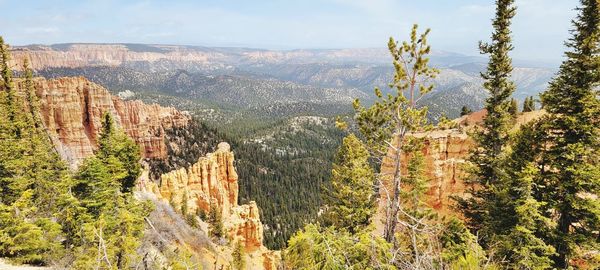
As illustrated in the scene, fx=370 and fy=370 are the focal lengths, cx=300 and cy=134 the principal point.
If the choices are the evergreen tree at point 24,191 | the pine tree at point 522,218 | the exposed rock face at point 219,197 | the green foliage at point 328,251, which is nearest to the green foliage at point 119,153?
the evergreen tree at point 24,191

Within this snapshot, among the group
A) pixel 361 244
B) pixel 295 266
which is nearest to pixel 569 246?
pixel 361 244

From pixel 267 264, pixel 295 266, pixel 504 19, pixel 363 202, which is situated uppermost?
pixel 504 19

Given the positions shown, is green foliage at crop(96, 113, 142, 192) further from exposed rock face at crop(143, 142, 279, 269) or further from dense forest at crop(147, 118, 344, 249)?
Answer: dense forest at crop(147, 118, 344, 249)

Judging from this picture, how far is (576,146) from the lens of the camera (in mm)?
13742

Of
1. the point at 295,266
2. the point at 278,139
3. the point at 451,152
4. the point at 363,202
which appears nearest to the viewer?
the point at 295,266

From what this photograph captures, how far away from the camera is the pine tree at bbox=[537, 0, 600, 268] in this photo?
1358 cm

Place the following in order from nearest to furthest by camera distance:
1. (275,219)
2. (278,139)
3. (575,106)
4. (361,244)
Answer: (361,244), (575,106), (275,219), (278,139)

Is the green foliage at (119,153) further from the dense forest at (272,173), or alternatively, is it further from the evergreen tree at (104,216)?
the dense forest at (272,173)

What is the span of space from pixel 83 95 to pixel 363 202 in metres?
60.7

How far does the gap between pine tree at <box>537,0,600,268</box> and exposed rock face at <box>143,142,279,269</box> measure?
31433 millimetres

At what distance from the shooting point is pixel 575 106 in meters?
14.4

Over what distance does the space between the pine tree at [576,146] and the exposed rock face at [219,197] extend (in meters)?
31.4

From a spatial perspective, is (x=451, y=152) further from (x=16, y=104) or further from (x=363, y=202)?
(x=16, y=104)

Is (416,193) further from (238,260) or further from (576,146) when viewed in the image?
(238,260)
